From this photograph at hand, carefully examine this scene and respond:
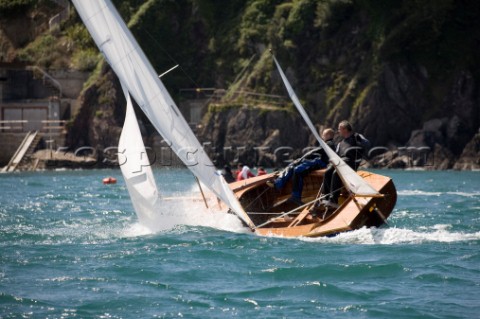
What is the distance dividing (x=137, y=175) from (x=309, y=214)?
146 inches

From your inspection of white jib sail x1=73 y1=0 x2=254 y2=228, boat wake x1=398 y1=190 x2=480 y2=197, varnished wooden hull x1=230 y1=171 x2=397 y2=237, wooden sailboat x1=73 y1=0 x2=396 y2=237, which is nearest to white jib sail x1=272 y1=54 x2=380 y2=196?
wooden sailboat x1=73 y1=0 x2=396 y2=237

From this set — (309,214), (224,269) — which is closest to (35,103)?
(309,214)

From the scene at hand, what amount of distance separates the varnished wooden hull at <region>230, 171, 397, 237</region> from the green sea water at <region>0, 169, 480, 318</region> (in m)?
0.30

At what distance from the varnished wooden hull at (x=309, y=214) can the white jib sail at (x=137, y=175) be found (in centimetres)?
217

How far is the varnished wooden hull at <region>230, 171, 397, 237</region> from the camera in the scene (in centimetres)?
1816

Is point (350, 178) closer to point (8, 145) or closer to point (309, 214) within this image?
point (309, 214)

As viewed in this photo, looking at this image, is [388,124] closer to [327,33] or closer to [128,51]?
[327,33]

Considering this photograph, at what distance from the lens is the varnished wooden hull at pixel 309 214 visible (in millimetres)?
18156

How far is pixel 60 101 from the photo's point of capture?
64188mm

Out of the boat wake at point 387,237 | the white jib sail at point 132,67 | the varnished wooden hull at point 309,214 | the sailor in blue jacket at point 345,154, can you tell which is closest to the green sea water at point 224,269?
the boat wake at point 387,237

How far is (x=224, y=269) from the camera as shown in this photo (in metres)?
15.3

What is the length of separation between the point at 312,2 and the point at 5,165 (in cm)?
2211

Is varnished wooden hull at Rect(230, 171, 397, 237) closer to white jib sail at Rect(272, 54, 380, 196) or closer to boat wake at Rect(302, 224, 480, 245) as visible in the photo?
boat wake at Rect(302, 224, 480, 245)

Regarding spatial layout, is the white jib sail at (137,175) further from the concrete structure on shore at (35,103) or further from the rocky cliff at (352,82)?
the concrete structure on shore at (35,103)
